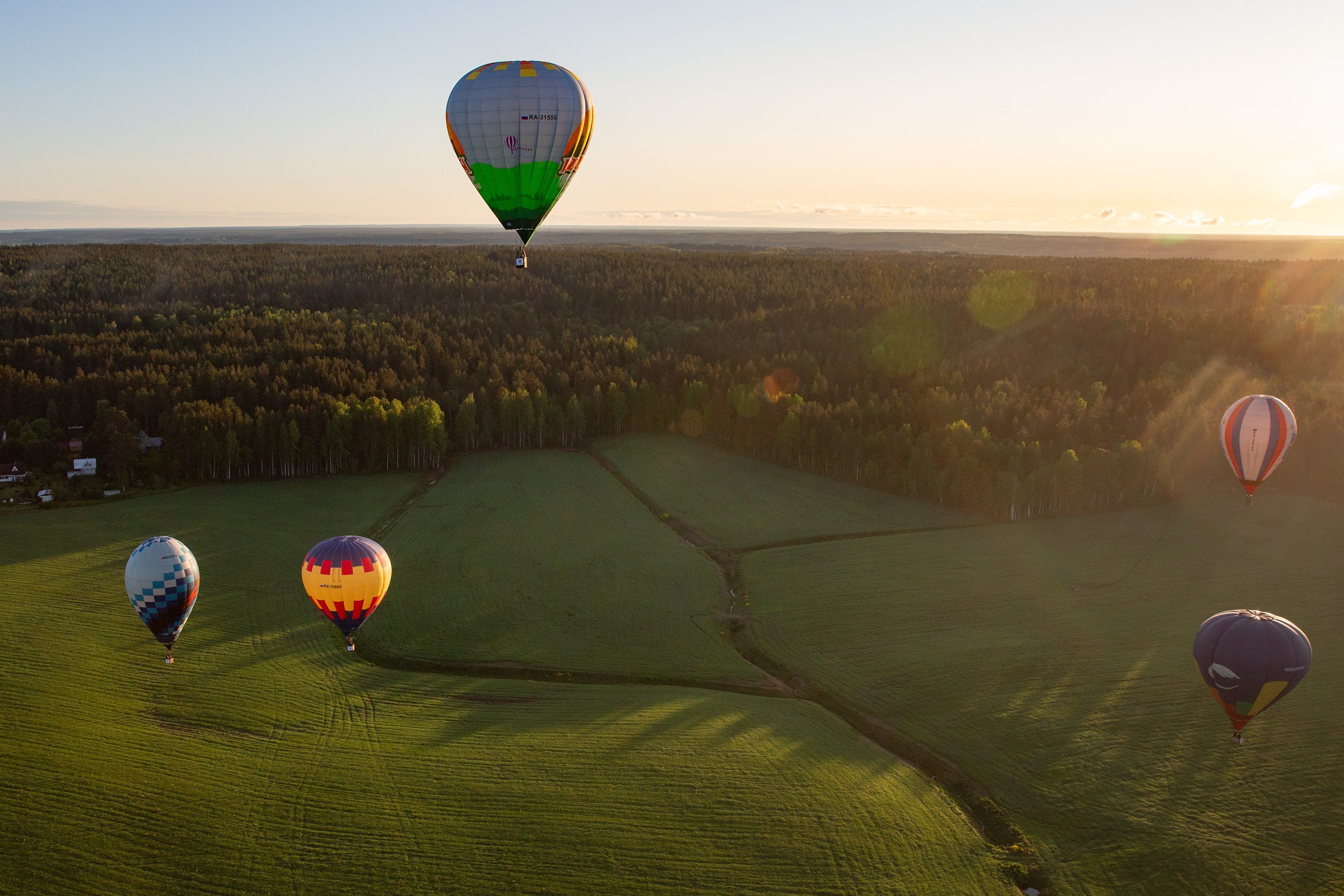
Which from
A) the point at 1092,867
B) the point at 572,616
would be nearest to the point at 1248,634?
the point at 1092,867

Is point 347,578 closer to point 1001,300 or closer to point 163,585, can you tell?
point 163,585

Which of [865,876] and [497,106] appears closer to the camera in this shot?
[865,876]

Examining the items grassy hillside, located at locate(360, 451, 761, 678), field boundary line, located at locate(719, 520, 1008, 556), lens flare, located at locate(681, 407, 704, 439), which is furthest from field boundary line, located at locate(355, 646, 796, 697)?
lens flare, located at locate(681, 407, 704, 439)

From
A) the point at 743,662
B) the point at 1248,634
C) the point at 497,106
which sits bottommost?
the point at 743,662

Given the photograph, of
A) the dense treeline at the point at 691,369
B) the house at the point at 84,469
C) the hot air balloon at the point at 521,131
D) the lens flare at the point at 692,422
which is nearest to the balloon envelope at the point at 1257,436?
the dense treeline at the point at 691,369

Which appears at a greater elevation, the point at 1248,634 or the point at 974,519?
the point at 1248,634

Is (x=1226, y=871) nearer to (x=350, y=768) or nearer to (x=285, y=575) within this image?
(x=350, y=768)

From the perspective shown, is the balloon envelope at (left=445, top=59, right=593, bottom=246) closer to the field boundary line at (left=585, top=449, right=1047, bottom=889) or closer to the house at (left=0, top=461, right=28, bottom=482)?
the field boundary line at (left=585, top=449, right=1047, bottom=889)
